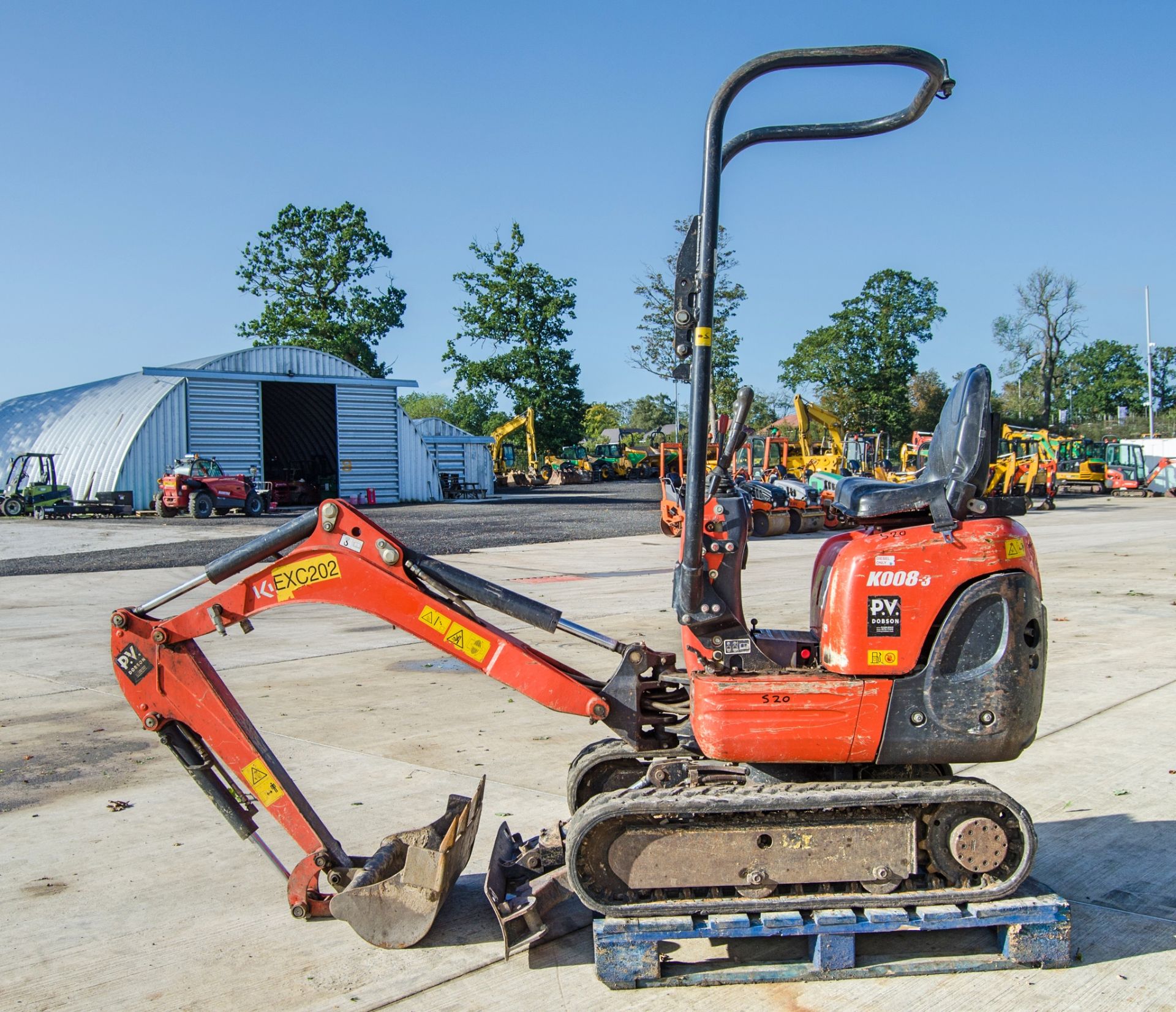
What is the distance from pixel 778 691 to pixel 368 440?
3954 centimetres

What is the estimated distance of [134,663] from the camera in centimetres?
422

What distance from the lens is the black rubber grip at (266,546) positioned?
410 centimetres

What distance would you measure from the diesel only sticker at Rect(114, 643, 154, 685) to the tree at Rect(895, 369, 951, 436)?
7291cm

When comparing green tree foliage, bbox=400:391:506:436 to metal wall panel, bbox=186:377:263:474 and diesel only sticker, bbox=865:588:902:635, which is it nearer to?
metal wall panel, bbox=186:377:263:474

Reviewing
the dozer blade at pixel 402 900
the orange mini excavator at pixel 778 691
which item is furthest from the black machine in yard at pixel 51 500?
the dozer blade at pixel 402 900

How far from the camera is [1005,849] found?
373 cm

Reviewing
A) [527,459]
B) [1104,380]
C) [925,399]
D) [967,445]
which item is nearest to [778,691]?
[967,445]

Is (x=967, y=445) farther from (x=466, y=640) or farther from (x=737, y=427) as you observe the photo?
(x=466, y=640)

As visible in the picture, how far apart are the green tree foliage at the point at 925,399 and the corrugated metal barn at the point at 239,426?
135ft

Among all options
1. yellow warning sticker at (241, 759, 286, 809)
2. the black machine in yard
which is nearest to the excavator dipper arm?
yellow warning sticker at (241, 759, 286, 809)

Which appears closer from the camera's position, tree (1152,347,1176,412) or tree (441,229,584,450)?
tree (441,229,584,450)

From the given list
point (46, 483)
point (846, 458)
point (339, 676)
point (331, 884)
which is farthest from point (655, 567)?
point (46, 483)

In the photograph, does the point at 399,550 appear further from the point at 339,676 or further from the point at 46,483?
the point at 46,483

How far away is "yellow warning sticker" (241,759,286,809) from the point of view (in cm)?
412
